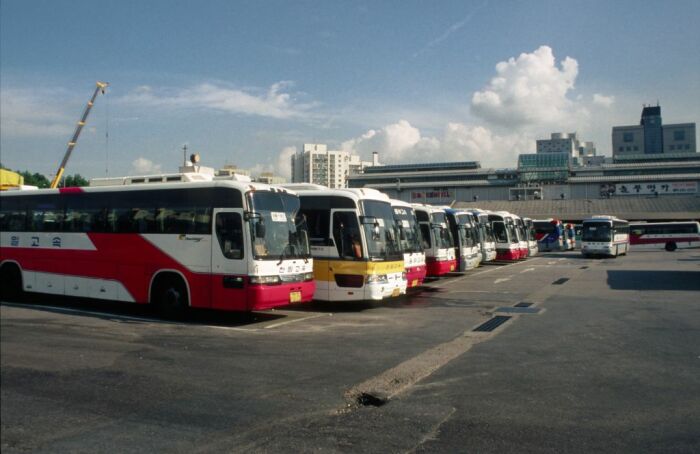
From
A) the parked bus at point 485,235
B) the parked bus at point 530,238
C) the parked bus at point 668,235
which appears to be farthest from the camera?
the parked bus at point 668,235

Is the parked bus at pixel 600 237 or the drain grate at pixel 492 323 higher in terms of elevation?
the parked bus at pixel 600 237

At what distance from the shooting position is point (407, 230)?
18609 millimetres

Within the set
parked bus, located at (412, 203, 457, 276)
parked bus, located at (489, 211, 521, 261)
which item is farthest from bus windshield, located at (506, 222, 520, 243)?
parked bus, located at (412, 203, 457, 276)

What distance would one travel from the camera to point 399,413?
6699 millimetres

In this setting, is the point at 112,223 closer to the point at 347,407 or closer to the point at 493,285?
the point at 347,407

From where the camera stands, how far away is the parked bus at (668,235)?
185 feet

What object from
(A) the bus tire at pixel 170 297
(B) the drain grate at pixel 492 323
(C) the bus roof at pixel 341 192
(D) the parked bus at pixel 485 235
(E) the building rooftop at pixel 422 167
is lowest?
(B) the drain grate at pixel 492 323

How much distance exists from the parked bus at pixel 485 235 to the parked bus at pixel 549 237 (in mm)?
24879

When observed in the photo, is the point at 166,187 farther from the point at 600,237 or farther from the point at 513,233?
the point at 600,237

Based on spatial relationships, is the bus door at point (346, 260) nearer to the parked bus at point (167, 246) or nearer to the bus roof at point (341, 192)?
the bus roof at point (341, 192)

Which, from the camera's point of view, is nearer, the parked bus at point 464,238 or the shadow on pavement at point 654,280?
the shadow on pavement at point 654,280

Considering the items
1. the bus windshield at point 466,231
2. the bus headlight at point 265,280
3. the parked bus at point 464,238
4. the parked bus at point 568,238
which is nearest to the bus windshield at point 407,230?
the bus headlight at point 265,280

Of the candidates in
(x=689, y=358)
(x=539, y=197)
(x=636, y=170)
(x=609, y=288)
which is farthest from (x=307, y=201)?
(x=636, y=170)

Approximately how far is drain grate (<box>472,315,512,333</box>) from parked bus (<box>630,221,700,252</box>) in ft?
164
